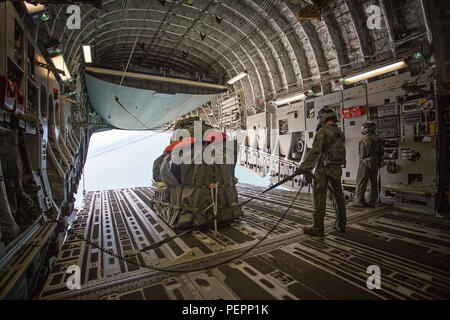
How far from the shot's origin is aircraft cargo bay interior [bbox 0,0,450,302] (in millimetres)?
2281

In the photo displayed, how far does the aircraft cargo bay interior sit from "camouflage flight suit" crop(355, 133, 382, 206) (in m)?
0.04

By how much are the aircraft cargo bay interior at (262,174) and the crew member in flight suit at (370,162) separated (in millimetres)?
Result: 38

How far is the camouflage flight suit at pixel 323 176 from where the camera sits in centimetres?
354

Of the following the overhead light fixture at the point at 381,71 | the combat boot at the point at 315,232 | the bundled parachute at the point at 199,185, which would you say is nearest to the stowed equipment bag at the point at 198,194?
the bundled parachute at the point at 199,185

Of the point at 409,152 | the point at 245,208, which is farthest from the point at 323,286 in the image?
the point at 409,152

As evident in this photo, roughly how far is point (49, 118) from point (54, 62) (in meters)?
1.58

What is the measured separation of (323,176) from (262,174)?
7.69 m

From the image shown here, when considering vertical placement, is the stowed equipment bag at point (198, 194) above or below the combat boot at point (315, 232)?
above

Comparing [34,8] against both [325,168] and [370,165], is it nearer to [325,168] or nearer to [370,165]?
[325,168]

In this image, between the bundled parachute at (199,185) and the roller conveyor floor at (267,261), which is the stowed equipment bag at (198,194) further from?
the roller conveyor floor at (267,261)

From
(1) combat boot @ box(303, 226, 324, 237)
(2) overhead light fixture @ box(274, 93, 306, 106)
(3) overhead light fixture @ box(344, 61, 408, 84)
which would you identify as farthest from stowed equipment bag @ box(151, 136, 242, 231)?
(2) overhead light fixture @ box(274, 93, 306, 106)
